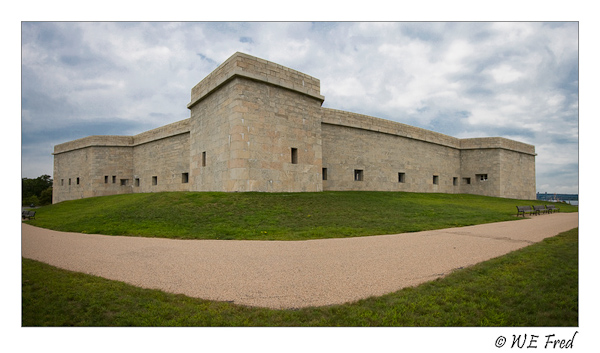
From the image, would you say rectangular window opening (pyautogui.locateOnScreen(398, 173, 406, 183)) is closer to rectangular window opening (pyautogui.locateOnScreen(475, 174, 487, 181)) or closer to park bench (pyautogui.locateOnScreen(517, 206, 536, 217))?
rectangular window opening (pyautogui.locateOnScreen(475, 174, 487, 181))

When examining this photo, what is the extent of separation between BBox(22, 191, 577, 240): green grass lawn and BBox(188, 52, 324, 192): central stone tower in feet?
5.35

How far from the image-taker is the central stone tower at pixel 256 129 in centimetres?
1474

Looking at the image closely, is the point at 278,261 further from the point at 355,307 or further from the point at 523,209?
the point at 523,209

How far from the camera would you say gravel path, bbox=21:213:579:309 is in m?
4.46

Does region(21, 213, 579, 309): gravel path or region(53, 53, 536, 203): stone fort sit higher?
region(53, 53, 536, 203): stone fort

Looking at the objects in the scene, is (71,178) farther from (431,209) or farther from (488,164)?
(488,164)

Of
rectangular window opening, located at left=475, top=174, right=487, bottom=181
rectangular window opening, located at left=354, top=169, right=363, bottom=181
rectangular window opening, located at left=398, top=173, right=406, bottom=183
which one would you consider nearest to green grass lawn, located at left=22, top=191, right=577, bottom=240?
rectangular window opening, located at left=354, top=169, right=363, bottom=181

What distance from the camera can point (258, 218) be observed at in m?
11.1

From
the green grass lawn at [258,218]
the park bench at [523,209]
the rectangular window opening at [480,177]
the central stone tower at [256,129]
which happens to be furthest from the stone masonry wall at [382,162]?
the park bench at [523,209]

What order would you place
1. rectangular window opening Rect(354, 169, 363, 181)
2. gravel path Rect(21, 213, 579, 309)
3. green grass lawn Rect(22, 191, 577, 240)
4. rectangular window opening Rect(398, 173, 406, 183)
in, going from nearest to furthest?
1. gravel path Rect(21, 213, 579, 309)
2. green grass lawn Rect(22, 191, 577, 240)
3. rectangular window opening Rect(354, 169, 363, 181)
4. rectangular window opening Rect(398, 173, 406, 183)

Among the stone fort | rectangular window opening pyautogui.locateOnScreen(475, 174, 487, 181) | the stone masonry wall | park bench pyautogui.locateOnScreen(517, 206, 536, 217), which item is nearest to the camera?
park bench pyautogui.locateOnScreen(517, 206, 536, 217)

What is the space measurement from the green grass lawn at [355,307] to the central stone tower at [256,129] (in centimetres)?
1051

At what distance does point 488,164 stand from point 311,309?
31.5m

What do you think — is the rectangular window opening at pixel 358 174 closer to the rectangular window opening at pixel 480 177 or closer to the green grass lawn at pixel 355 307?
the rectangular window opening at pixel 480 177
